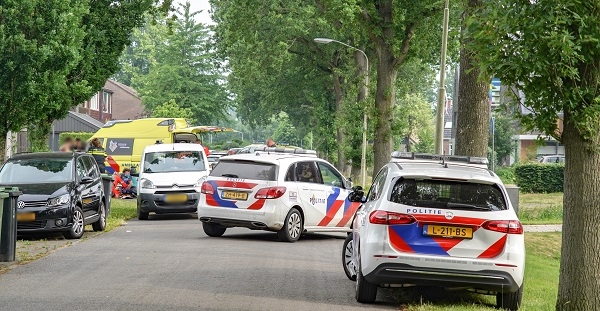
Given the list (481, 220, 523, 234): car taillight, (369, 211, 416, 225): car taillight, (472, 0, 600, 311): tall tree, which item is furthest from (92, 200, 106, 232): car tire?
(472, 0, 600, 311): tall tree

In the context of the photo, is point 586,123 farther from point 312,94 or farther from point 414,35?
point 312,94

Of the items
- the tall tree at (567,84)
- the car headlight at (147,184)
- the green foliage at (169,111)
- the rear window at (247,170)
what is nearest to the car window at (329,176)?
the rear window at (247,170)

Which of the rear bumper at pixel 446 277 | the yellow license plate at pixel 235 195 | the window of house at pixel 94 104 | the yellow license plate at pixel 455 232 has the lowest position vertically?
the rear bumper at pixel 446 277

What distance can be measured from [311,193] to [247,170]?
1.28 metres

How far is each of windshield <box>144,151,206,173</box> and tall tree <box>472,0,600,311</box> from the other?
1690 cm

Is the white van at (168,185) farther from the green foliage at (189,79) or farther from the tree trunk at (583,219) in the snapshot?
the green foliage at (189,79)

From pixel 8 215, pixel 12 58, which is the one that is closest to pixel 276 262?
pixel 8 215

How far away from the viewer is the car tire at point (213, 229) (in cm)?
2041

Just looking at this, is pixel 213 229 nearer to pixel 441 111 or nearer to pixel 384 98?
pixel 441 111

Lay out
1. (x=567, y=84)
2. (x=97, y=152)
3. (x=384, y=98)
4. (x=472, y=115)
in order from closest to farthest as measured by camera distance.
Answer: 1. (x=567, y=84)
2. (x=472, y=115)
3. (x=97, y=152)
4. (x=384, y=98)

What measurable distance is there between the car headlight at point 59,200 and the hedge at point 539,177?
108ft

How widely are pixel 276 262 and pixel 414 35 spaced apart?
21.8m

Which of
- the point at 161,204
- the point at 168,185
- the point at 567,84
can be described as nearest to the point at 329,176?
the point at 168,185

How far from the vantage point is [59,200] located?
19.1 m
